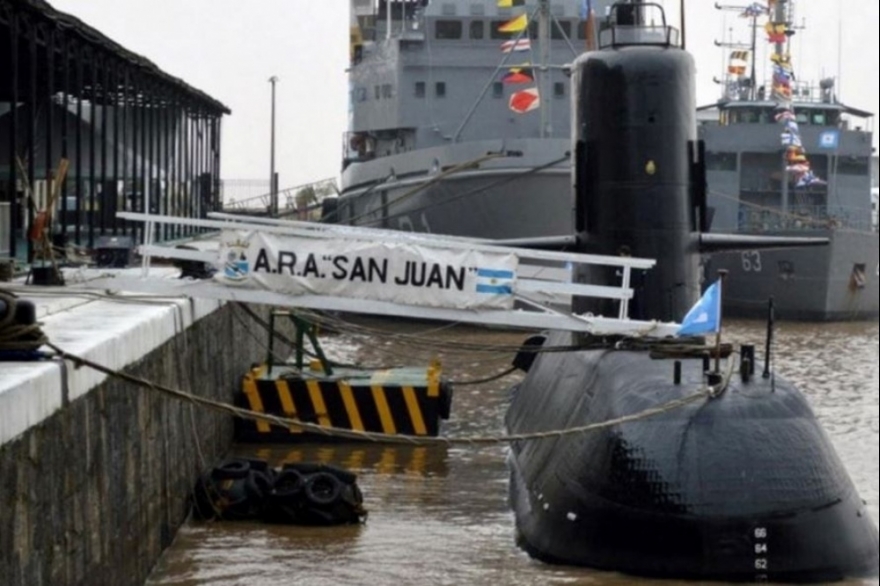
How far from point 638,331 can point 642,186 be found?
75.4 inches

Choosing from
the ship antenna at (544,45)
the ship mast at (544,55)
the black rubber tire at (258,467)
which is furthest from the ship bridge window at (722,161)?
the black rubber tire at (258,467)

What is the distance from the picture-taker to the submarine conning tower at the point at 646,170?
16.8m

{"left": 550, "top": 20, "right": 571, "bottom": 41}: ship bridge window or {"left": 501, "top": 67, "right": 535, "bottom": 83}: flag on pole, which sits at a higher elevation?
{"left": 550, "top": 20, "right": 571, "bottom": 41}: ship bridge window

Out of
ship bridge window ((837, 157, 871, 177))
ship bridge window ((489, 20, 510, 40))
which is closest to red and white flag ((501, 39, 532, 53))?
ship bridge window ((489, 20, 510, 40))

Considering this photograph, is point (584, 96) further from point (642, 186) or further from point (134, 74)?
point (134, 74)

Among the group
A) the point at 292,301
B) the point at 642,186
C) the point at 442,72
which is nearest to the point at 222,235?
the point at 292,301

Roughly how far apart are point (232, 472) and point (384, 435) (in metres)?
4.87

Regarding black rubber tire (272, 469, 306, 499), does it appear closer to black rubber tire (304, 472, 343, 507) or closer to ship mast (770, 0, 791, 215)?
black rubber tire (304, 472, 343, 507)

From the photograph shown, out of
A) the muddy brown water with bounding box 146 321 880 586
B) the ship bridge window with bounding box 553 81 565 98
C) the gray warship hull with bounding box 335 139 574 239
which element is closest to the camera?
the muddy brown water with bounding box 146 321 880 586

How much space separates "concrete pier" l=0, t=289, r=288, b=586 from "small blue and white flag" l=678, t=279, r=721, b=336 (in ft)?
13.9

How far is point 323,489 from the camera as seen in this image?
16.1 m

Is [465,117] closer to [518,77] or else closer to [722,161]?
[518,77]

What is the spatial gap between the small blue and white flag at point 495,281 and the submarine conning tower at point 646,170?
7.04 ft

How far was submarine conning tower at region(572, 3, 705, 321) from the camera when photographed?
16.8m
